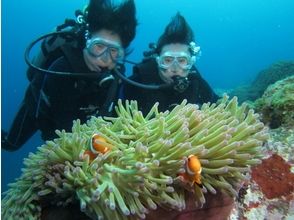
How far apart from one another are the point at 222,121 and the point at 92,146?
2.24 ft

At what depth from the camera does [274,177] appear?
7.11 ft

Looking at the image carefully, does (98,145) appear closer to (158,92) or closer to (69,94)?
(69,94)

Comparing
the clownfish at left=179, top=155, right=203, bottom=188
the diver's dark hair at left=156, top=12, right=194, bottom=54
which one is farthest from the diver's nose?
the clownfish at left=179, top=155, right=203, bottom=188

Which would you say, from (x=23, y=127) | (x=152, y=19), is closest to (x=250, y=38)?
(x=152, y=19)

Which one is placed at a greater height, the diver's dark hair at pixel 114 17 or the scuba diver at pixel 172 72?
the diver's dark hair at pixel 114 17

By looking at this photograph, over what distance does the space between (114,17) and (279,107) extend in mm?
2101

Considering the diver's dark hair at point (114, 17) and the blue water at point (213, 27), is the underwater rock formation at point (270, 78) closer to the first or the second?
the diver's dark hair at point (114, 17)

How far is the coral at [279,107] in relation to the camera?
266 centimetres

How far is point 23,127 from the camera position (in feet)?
15.8

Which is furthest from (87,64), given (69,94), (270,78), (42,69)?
(270,78)

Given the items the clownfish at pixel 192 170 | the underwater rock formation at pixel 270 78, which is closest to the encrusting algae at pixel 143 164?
the clownfish at pixel 192 170

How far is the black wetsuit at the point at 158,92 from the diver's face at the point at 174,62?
0.62ft

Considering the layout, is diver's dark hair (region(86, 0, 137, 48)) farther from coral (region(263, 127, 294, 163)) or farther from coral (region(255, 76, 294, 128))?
coral (region(263, 127, 294, 163))

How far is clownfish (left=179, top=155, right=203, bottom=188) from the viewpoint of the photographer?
1.56 metres
